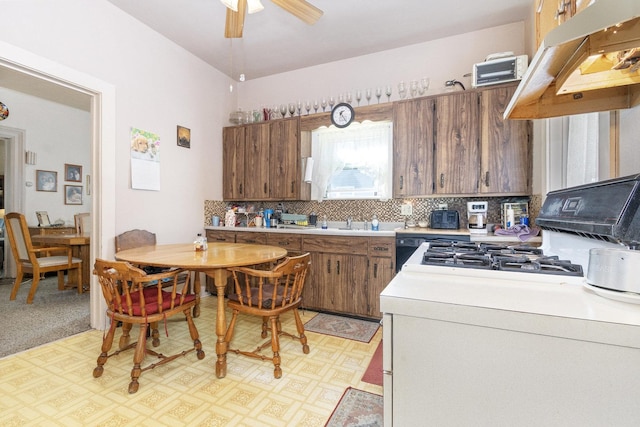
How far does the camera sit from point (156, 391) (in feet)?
5.77

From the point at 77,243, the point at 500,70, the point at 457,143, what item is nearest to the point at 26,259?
the point at 77,243

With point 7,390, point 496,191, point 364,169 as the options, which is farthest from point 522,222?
point 7,390

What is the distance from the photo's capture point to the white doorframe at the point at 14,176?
4438 mm

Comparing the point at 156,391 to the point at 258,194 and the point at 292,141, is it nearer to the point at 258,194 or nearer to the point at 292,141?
the point at 258,194

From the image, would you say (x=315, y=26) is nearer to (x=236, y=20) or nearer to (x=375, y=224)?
(x=236, y=20)

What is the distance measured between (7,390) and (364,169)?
3.40 m

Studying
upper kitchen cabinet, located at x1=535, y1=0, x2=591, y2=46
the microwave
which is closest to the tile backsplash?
the microwave

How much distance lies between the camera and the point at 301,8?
2.16 m

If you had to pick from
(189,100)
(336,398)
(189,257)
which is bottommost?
(336,398)

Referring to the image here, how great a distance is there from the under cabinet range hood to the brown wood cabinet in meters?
2.63

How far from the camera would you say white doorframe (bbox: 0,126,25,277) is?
4438 mm

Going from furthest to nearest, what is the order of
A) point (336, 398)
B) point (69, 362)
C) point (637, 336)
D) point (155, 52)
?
1. point (155, 52)
2. point (69, 362)
3. point (336, 398)
4. point (637, 336)

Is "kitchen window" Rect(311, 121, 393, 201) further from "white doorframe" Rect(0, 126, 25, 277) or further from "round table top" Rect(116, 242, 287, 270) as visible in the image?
"white doorframe" Rect(0, 126, 25, 277)

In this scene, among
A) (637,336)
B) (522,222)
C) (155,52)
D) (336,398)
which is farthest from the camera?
(155,52)
